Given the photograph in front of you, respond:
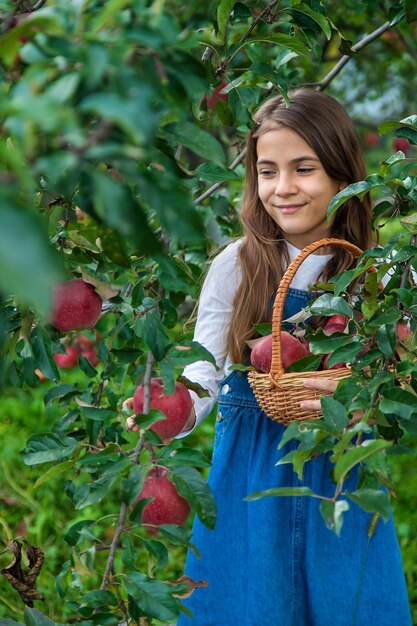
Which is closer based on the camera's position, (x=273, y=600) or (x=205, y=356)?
(x=205, y=356)

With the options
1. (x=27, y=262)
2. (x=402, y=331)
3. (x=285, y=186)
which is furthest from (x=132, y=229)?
(x=285, y=186)

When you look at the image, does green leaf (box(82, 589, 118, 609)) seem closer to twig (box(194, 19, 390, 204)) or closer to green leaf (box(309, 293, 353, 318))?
green leaf (box(309, 293, 353, 318))

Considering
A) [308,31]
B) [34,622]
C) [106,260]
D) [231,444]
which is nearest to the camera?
[34,622]

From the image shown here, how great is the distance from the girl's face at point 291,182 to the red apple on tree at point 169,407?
0.48m

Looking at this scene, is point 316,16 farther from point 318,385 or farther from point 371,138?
point 371,138

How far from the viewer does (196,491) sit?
1.12 metres

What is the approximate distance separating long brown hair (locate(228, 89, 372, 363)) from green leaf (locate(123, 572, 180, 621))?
→ 0.74m

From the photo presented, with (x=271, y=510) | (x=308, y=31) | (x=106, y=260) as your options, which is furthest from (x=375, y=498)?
(x=308, y=31)

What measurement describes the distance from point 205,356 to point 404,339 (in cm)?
31

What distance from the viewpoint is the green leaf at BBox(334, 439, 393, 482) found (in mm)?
978

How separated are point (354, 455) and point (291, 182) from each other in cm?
90

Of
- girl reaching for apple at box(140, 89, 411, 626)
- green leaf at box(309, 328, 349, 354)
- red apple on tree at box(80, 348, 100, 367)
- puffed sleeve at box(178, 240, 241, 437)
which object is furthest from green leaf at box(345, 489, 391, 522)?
red apple on tree at box(80, 348, 100, 367)

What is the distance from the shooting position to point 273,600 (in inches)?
67.5

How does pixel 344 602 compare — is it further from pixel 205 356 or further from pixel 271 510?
pixel 205 356
